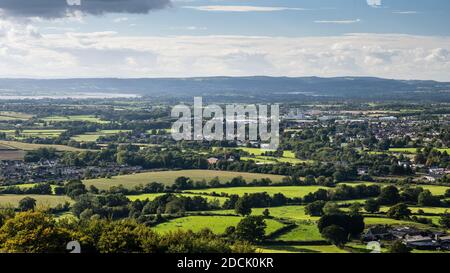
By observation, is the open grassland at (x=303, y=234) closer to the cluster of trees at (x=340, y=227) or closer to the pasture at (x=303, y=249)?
the cluster of trees at (x=340, y=227)

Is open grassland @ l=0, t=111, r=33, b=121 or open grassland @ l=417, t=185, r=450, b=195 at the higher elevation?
open grassland @ l=0, t=111, r=33, b=121

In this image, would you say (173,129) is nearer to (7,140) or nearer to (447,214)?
(7,140)

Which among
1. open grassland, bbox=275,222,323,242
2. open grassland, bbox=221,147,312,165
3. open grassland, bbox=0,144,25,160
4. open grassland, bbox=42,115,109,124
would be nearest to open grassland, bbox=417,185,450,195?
open grassland, bbox=275,222,323,242

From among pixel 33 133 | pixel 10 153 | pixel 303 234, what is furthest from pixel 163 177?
pixel 33 133

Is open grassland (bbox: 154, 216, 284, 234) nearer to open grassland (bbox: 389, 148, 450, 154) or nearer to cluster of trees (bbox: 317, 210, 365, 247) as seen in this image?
cluster of trees (bbox: 317, 210, 365, 247)

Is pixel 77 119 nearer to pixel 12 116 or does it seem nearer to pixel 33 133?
pixel 12 116
